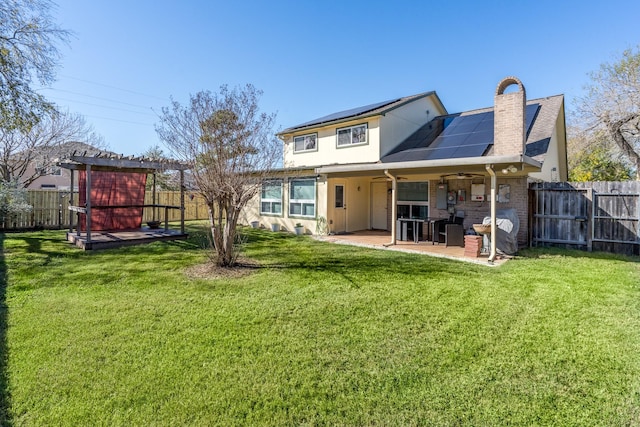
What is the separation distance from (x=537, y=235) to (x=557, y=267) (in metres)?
2.95

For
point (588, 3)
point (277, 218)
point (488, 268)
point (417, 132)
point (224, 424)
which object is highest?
point (588, 3)

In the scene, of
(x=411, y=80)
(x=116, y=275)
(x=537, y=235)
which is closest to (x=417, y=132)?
(x=411, y=80)

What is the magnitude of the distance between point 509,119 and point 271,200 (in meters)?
9.57

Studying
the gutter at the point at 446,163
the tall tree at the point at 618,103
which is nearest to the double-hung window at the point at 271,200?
the gutter at the point at 446,163

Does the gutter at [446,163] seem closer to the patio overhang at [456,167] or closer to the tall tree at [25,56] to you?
the patio overhang at [456,167]

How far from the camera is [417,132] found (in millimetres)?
13930

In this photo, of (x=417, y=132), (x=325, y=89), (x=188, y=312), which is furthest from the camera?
(x=325, y=89)

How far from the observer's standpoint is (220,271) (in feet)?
21.4

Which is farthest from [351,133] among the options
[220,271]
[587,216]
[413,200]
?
[220,271]

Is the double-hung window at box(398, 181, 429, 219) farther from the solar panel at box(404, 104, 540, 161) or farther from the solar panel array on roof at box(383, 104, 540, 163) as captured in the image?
the solar panel at box(404, 104, 540, 161)

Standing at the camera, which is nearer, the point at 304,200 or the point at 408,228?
the point at 408,228

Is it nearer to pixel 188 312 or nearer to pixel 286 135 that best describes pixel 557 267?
pixel 188 312

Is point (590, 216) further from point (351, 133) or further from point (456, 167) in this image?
point (351, 133)

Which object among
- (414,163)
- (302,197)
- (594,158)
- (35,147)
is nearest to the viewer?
(414,163)
